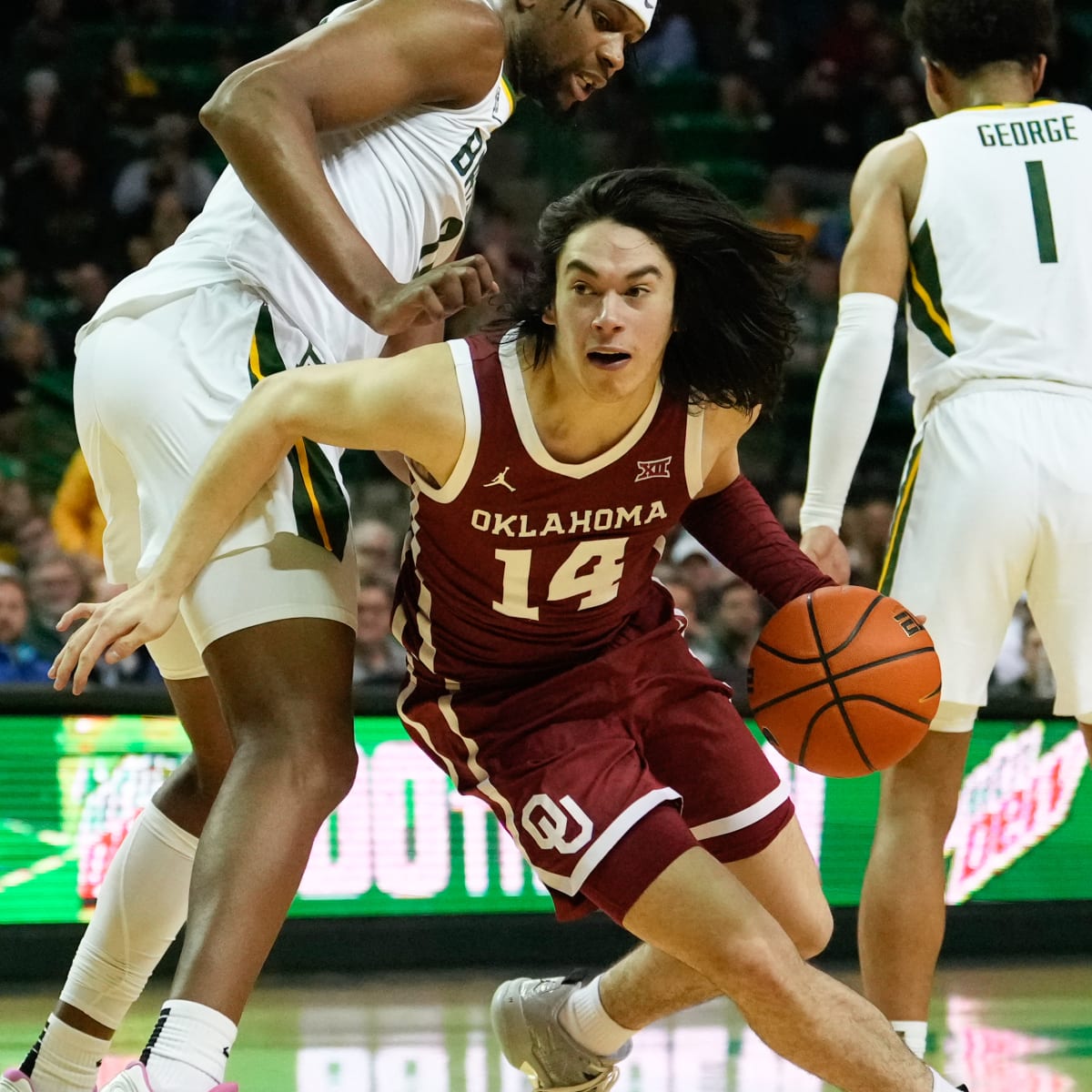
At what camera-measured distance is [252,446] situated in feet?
9.17

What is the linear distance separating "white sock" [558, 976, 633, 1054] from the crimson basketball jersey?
839 millimetres

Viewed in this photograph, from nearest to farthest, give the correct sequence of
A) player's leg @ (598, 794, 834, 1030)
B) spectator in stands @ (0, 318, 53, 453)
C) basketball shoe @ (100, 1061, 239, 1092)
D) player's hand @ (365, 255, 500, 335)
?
1. basketball shoe @ (100, 1061, 239, 1092)
2. player's hand @ (365, 255, 500, 335)
3. player's leg @ (598, 794, 834, 1030)
4. spectator in stands @ (0, 318, 53, 453)

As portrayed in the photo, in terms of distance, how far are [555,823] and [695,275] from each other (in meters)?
0.99

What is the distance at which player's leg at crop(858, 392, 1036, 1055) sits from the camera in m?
3.67

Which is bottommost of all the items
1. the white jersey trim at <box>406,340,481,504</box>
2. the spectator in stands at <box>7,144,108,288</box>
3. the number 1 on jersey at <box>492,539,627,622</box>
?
the number 1 on jersey at <box>492,539,627,622</box>

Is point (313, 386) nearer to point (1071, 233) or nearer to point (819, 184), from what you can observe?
point (1071, 233)

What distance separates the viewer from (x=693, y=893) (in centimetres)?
285

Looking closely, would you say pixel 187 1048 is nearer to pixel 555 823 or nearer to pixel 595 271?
pixel 555 823

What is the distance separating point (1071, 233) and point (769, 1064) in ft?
7.19

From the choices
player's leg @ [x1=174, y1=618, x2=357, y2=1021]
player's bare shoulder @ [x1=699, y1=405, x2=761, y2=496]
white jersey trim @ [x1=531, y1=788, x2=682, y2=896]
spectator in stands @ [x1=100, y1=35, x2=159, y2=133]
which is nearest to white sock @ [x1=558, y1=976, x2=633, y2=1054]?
white jersey trim @ [x1=531, y1=788, x2=682, y2=896]

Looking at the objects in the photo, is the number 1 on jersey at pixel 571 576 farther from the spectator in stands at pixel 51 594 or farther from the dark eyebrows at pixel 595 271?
the spectator in stands at pixel 51 594

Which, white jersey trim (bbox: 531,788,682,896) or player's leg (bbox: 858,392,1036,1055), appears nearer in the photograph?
white jersey trim (bbox: 531,788,682,896)

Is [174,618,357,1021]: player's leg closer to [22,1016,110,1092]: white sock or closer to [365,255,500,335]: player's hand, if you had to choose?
[365,255,500,335]: player's hand

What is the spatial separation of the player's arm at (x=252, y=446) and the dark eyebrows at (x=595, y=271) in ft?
1.09
